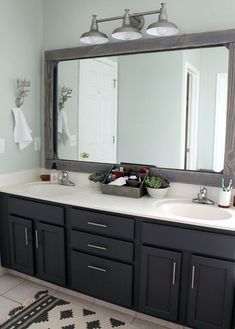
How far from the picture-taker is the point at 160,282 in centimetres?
188

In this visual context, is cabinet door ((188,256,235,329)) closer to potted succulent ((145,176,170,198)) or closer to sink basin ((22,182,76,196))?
potted succulent ((145,176,170,198))

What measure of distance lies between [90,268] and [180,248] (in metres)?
0.69

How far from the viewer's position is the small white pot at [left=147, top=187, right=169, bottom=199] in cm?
221

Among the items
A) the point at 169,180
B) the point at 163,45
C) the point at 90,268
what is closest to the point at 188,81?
the point at 163,45

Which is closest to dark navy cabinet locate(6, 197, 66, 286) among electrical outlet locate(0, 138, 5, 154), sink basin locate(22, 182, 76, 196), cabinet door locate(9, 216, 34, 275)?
cabinet door locate(9, 216, 34, 275)

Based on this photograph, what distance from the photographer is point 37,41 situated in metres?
2.76

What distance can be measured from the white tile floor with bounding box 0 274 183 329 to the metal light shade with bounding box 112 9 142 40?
1.97 m

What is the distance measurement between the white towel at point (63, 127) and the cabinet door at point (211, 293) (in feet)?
5.36

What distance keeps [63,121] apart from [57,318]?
5.44 ft

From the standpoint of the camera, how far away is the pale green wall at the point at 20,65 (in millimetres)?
2473

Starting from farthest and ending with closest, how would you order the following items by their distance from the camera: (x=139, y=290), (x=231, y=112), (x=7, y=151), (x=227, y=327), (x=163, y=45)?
(x=7, y=151) < (x=163, y=45) < (x=231, y=112) < (x=139, y=290) < (x=227, y=327)

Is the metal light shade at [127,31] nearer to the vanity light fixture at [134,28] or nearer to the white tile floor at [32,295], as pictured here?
the vanity light fixture at [134,28]

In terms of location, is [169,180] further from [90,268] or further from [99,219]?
[90,268]

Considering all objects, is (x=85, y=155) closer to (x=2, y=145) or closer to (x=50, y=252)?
(x=2, y=145)
